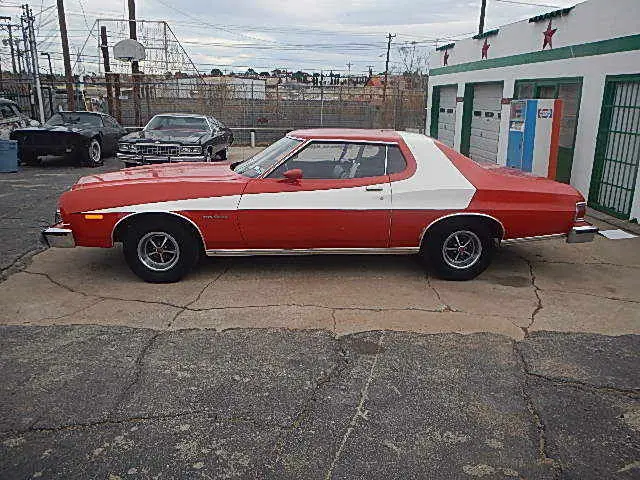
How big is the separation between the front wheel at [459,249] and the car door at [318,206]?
1.70 ft

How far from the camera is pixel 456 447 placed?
291 cm

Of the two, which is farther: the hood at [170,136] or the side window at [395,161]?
the hood at [170,136]

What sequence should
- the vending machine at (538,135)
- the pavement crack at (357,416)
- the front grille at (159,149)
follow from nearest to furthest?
the pavement crack at (357,416), the vending machine at (538,135), the front grille at (159,149)

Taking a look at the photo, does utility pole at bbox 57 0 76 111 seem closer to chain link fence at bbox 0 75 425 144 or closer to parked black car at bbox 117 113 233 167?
chain link fence at bbox 0 75 425 144

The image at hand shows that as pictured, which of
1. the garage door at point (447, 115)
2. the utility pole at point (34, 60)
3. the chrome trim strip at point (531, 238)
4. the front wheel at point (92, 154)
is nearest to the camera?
the chrome trim strip at point (531, 238)

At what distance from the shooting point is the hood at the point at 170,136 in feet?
38.1

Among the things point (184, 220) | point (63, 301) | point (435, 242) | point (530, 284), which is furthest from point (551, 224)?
point (63, 301)

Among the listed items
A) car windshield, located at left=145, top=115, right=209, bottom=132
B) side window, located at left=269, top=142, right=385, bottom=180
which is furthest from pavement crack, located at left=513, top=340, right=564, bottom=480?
car windshield, located at left=145, top=115, right=209, bottom=132

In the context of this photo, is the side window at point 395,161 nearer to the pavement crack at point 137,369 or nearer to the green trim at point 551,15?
the pavement crack at point 137,369

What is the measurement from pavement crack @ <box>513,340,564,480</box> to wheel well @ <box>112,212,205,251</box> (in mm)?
3053

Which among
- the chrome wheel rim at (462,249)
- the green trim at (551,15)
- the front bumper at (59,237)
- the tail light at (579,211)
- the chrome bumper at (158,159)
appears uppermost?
the green trim at (551,15)

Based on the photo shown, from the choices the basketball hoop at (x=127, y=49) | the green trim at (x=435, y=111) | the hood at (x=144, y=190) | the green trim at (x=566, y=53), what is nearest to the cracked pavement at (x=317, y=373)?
the hood at (x=144, y=190)

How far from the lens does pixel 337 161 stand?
5.42 meters

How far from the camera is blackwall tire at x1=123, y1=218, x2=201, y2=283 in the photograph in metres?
5.12
